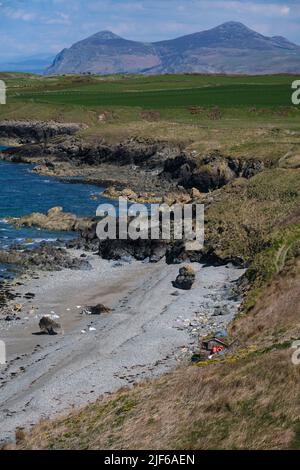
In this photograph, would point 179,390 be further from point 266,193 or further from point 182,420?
point 266,193

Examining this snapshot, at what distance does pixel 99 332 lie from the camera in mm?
39312

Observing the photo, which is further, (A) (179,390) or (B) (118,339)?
(B) (118,339)

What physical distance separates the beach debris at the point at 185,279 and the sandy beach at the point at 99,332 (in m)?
0.58

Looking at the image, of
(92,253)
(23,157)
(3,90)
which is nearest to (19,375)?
(92,253)

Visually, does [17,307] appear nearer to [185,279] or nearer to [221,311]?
[185,279]

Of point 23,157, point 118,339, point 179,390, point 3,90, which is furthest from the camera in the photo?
point 3,90

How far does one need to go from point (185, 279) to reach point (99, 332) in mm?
9120

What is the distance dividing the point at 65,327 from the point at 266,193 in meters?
28.0

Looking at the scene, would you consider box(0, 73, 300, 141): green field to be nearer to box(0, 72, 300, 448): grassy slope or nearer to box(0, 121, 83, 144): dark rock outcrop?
box(0, 72, 300, 448): grassy slope

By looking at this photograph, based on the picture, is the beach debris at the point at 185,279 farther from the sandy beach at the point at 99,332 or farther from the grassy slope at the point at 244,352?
the grassy slope at the point at 244,352

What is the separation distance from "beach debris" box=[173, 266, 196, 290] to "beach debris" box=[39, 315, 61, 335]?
10024 mm

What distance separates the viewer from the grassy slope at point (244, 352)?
869 inches

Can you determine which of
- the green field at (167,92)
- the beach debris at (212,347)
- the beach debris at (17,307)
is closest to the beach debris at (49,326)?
the beach debris at (17,307)

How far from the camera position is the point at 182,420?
23.0m
